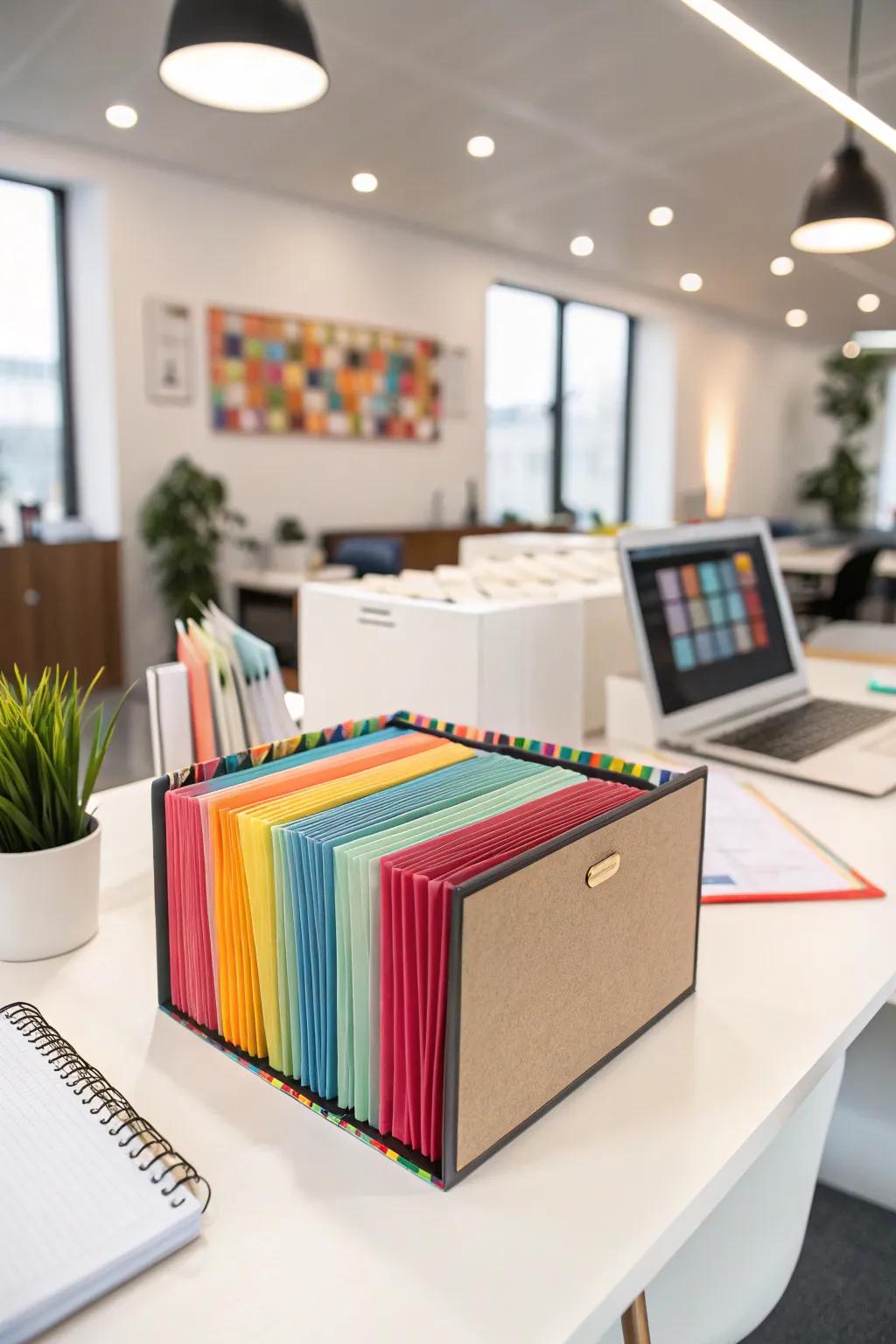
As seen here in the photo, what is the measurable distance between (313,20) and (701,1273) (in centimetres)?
408

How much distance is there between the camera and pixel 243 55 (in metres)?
2.26

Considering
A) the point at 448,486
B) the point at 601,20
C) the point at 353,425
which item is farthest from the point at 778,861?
the point at 448,486

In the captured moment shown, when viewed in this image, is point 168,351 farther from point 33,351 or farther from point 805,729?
point 805,729

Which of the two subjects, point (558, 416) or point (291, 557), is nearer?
point (291, 557)

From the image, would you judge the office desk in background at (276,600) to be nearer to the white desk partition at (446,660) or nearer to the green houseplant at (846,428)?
the white desk partition at (446,660)

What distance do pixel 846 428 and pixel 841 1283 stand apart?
38.9 ft

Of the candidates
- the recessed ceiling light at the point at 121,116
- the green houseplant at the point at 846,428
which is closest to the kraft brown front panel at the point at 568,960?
the recessed ceiling light at the point at 121,116

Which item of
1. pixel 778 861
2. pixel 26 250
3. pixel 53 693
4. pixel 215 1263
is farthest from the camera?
pixel 26 250

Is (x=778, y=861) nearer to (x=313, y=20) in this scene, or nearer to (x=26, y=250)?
(x=313, y=20)

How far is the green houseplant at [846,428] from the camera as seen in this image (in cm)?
1157

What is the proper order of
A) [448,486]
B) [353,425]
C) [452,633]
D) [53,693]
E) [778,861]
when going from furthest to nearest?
[448,486] → [353,425] → [452,633] → [778,861] → [53,693]

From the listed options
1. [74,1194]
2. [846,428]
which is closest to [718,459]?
[846,428]

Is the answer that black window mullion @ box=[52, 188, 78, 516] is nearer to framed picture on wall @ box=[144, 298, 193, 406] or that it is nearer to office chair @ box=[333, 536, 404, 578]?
framed picture on wall @ box=[144, 298, 193, 406]

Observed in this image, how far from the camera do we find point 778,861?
1.17 metres
